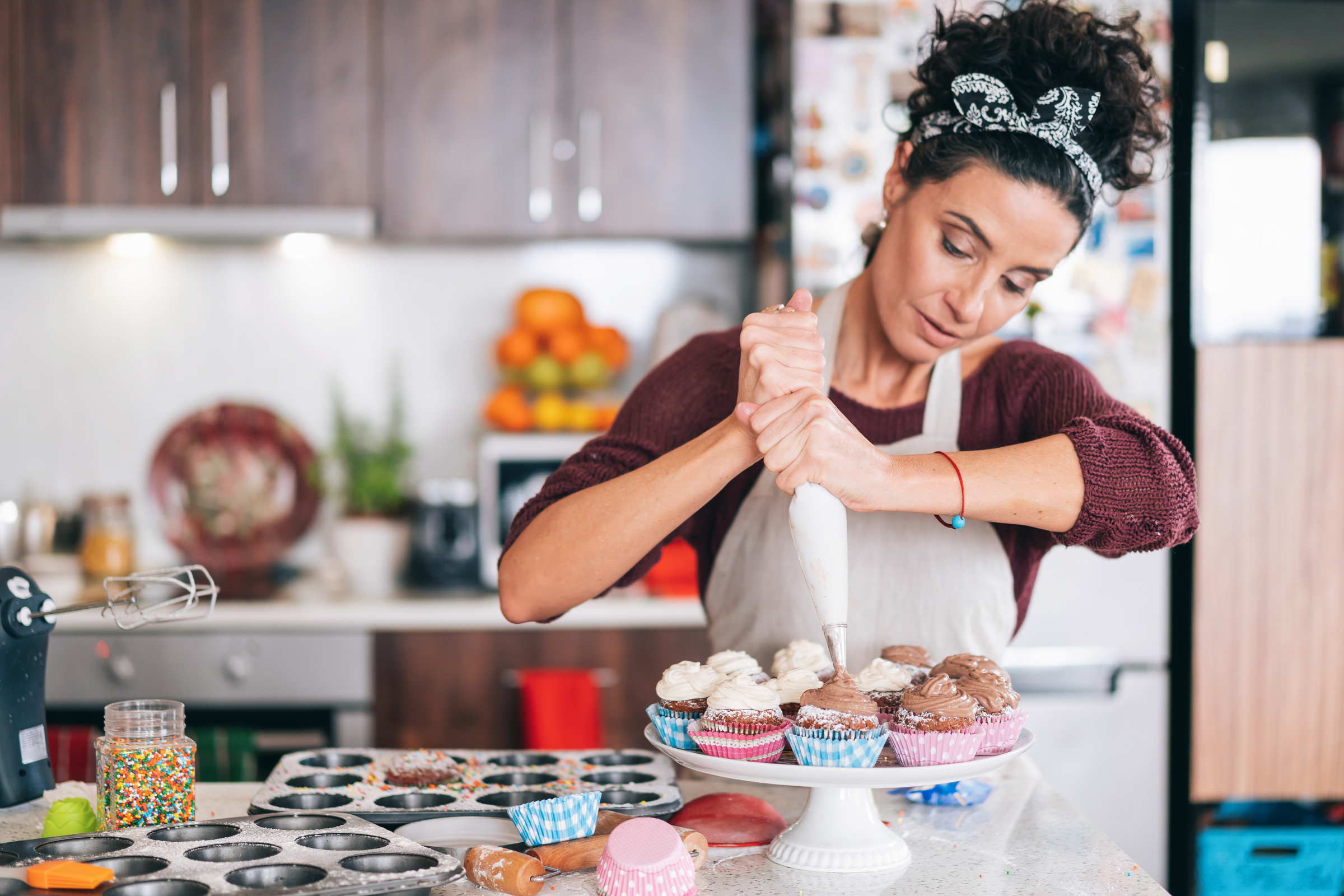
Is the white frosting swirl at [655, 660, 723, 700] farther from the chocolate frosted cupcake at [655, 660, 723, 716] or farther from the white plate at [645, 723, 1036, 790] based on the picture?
the white plate at [645, 723, 1036, 790]

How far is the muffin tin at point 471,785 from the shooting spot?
3.77 ft

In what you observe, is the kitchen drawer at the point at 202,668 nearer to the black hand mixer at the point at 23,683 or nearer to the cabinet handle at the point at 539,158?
the cabinet handle at the point at 539,158

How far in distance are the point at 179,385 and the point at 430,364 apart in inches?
26.8

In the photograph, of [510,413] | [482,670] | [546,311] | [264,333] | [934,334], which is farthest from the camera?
[264,333]

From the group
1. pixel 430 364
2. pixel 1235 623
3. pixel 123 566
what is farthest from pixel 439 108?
pixel 1235 623

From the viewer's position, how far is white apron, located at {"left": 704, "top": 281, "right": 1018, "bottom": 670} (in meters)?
1.45

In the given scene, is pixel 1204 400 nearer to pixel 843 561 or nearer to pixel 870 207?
pixel 870 207

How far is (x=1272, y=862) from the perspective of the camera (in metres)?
2.45

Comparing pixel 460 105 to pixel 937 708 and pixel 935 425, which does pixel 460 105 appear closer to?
pixel 935 425

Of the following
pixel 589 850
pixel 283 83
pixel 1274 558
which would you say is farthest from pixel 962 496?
pixel 283 83

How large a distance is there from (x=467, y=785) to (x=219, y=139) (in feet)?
6.83

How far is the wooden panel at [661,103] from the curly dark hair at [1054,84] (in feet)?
4.95

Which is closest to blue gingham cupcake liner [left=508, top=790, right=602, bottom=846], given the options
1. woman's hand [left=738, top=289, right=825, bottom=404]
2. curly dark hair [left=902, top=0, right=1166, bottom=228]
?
woman's hand [left=738, top=289, right=825, bottom=404]

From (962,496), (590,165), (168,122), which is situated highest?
(168,122)
